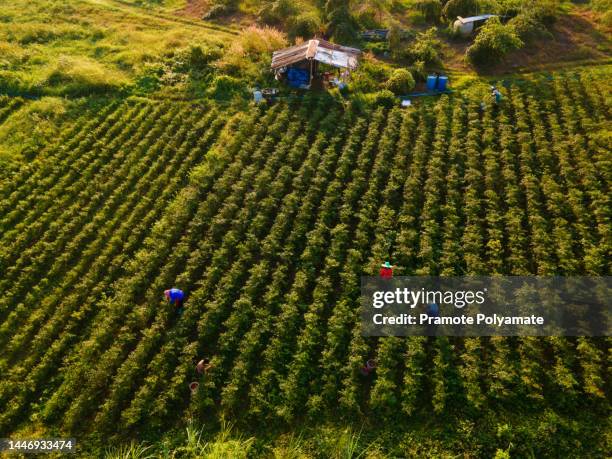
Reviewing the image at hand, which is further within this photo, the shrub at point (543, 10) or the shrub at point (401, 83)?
the shrub at point (543, 10)

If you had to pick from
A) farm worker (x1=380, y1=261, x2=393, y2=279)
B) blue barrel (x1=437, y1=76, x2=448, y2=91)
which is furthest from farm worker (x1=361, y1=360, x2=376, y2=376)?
blue barrel (x1=437, y1=76, x2=448, y2=91)

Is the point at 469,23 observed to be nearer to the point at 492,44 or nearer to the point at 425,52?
the point at 492,44

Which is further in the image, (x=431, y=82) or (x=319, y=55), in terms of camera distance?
(x=319, y=55)

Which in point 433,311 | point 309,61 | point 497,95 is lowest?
point 433,311

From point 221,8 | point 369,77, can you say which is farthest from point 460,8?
point 221,8

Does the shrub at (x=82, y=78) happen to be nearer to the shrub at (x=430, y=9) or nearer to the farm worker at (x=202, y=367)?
the farm worker at (x=202, y=367)

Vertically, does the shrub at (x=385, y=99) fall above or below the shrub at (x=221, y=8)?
below

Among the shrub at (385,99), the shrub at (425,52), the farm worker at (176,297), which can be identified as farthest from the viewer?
the shrub at (425,52)

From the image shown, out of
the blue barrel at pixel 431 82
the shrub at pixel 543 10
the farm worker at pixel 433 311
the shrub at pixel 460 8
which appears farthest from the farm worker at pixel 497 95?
the farm worker at pixel 433 311
